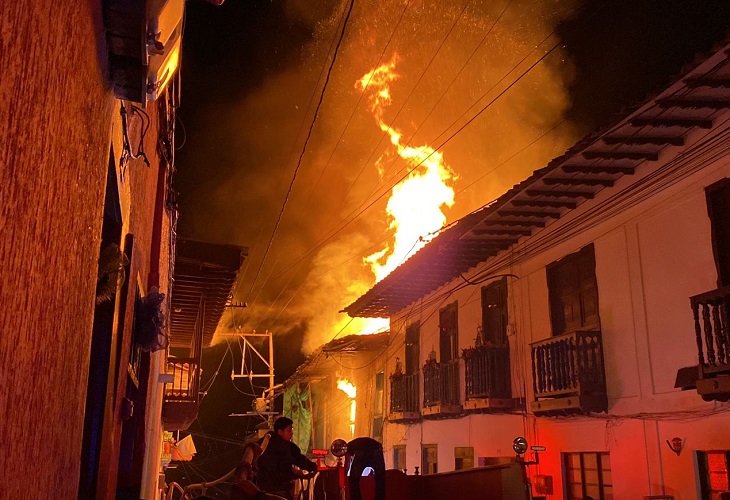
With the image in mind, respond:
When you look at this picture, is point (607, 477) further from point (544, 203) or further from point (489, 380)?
point (544, 203)

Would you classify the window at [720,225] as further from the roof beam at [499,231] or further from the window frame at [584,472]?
the roof beam at [499,231]

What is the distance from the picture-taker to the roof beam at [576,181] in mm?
12617

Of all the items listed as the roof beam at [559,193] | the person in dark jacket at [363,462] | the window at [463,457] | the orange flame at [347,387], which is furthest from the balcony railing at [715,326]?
the orange flame at [347,387]

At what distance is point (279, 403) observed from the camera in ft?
154

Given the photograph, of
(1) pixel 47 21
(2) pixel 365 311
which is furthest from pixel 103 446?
(2) pixel 365 311

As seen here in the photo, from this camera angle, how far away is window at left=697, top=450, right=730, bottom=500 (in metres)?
9.53

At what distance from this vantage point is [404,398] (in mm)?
21594

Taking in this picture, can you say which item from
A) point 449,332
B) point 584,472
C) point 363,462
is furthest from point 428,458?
point 363,462

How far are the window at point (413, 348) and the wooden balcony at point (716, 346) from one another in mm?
12746

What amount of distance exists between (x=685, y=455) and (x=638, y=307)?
2709mm

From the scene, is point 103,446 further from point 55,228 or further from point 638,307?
point 638,307

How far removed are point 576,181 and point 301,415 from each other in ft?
84.0

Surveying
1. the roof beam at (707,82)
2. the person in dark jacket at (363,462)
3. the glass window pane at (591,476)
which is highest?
the roof beam at (707,82)

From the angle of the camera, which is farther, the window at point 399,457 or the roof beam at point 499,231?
the window at point 399,457
